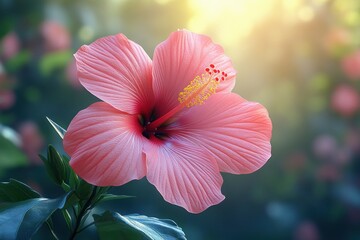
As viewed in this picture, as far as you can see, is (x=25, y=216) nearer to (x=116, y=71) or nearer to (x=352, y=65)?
(x=116, y=71)

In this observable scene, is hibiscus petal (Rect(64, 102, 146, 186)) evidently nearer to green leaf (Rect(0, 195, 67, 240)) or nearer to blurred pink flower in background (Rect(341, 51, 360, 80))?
green leaf (Rect(0, 195, 67, 240))

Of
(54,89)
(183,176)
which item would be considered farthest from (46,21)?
(183,176)

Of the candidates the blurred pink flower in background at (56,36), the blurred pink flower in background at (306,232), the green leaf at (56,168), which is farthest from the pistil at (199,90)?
the blurred pink flower in background at (306,232)

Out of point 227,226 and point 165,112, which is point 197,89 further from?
point 227,226

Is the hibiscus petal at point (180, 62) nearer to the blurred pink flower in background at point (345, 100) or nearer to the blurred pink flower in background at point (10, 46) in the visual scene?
the blurred pink flower in background at point (10, 46)

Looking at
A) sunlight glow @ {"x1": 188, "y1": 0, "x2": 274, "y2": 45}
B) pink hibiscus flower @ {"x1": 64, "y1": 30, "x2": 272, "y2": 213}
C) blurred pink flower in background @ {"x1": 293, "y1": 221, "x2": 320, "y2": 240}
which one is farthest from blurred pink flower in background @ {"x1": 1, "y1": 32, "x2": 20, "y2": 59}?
pink hibiscus flower @ {"x1": 64, "y1": 30, "x2": 272, "y2": 213}

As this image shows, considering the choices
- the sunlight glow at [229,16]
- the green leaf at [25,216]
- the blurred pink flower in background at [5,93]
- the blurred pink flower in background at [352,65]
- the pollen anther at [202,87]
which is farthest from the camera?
the blurred pink flower in background at [352,65]

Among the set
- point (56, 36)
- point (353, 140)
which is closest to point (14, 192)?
point (56, 36)

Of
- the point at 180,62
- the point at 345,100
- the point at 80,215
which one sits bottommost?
the point at 345,100
